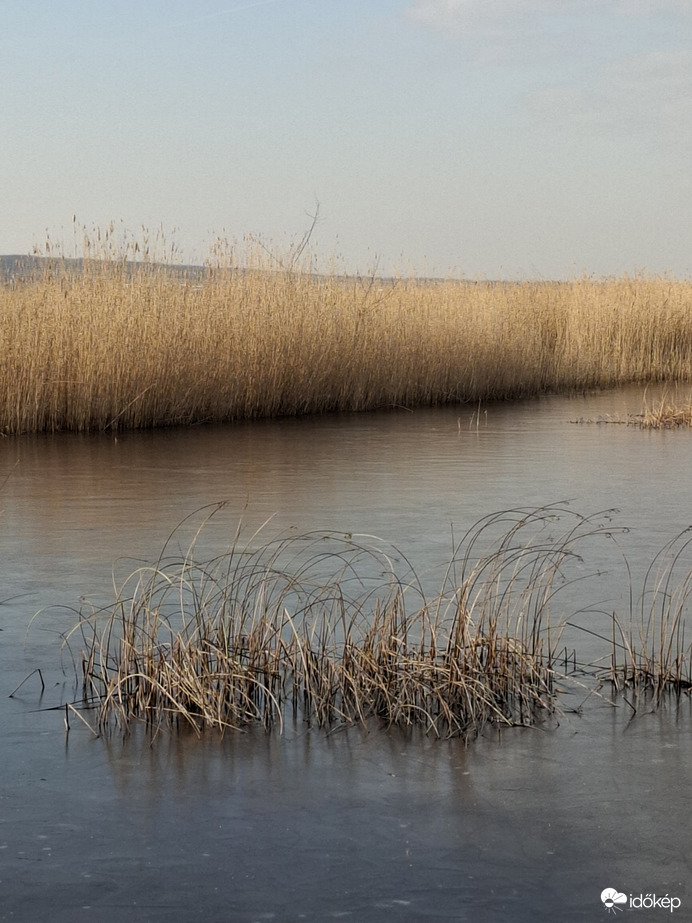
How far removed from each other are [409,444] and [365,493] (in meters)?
3.29

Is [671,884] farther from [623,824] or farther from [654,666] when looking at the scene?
[654,666]

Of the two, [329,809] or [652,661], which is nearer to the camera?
[329,809]

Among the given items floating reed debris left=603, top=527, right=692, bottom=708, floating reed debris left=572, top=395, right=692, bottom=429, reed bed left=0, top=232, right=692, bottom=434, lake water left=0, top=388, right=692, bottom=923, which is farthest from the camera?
floating reed debris left=572, top=395, right=692, bottom=429

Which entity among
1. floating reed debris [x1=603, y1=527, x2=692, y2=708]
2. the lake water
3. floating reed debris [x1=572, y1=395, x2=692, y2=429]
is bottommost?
the lake water

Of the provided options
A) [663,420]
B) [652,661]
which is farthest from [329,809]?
[663,420]

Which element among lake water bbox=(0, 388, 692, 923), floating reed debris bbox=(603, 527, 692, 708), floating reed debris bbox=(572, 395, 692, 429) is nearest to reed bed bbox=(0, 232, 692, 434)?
floating reed debris bbox=(572, 395, 692, 429)

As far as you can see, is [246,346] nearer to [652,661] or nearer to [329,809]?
[652,661]

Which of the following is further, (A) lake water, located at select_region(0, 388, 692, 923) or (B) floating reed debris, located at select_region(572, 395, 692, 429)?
(B) floating reed debris, located at select_region(572, 395, 692, 429)

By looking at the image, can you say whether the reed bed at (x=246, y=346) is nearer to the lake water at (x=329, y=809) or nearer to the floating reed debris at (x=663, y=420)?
the floating reed debris at (x=663, y=420)

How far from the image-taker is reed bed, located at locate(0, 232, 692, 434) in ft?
40.1

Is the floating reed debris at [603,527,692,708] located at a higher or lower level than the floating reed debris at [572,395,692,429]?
lower

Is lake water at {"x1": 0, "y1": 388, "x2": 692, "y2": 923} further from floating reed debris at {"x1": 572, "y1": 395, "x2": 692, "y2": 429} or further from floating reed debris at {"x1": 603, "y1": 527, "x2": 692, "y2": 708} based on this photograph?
floating reed debris at {"x1": 572, "y1": 395, "x2": 692, "y2": 429}

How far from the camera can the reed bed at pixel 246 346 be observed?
12.2 m

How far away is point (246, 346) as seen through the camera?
13.7m
